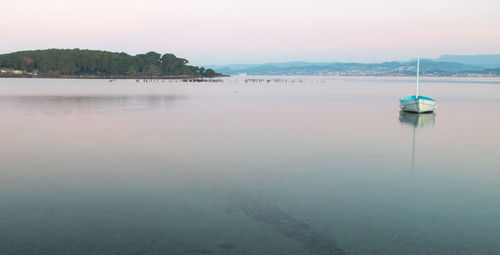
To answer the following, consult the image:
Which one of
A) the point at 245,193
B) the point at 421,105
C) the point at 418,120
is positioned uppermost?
the point at 421,105

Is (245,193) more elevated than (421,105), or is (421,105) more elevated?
(421,105)

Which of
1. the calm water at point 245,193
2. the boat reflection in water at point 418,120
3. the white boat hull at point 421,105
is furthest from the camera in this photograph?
the white boat hull at point 421,105

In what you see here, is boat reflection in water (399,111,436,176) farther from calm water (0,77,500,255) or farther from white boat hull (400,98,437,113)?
calm water (0,77,500,255)

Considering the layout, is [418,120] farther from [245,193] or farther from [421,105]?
[245,193]

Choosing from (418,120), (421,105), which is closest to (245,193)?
(418,120)

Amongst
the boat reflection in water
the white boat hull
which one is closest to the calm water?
the boat reflection in water

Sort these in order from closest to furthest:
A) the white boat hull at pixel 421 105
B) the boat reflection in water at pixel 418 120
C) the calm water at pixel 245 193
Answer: the calm water at pixel 245 193 < the boat reflection in water at pixel 418 120 < the white boat hull at pixel 421 105

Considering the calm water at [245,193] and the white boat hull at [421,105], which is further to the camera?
the white boat hull at [421,105]

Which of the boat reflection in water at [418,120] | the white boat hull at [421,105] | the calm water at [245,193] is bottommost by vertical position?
the calm water at [245,193]

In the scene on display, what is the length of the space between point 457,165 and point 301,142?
6593 mm

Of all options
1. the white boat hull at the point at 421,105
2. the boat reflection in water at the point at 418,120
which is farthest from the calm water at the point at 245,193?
the white boat hull at the point at 421,105

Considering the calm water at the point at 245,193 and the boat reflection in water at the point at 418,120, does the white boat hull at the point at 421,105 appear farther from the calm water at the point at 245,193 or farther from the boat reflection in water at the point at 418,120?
the calm water at the point at 245,193

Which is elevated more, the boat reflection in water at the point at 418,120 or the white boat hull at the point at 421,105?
the white boat hull at the point at 421,105

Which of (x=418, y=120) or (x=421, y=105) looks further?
(x=421, y=105)
